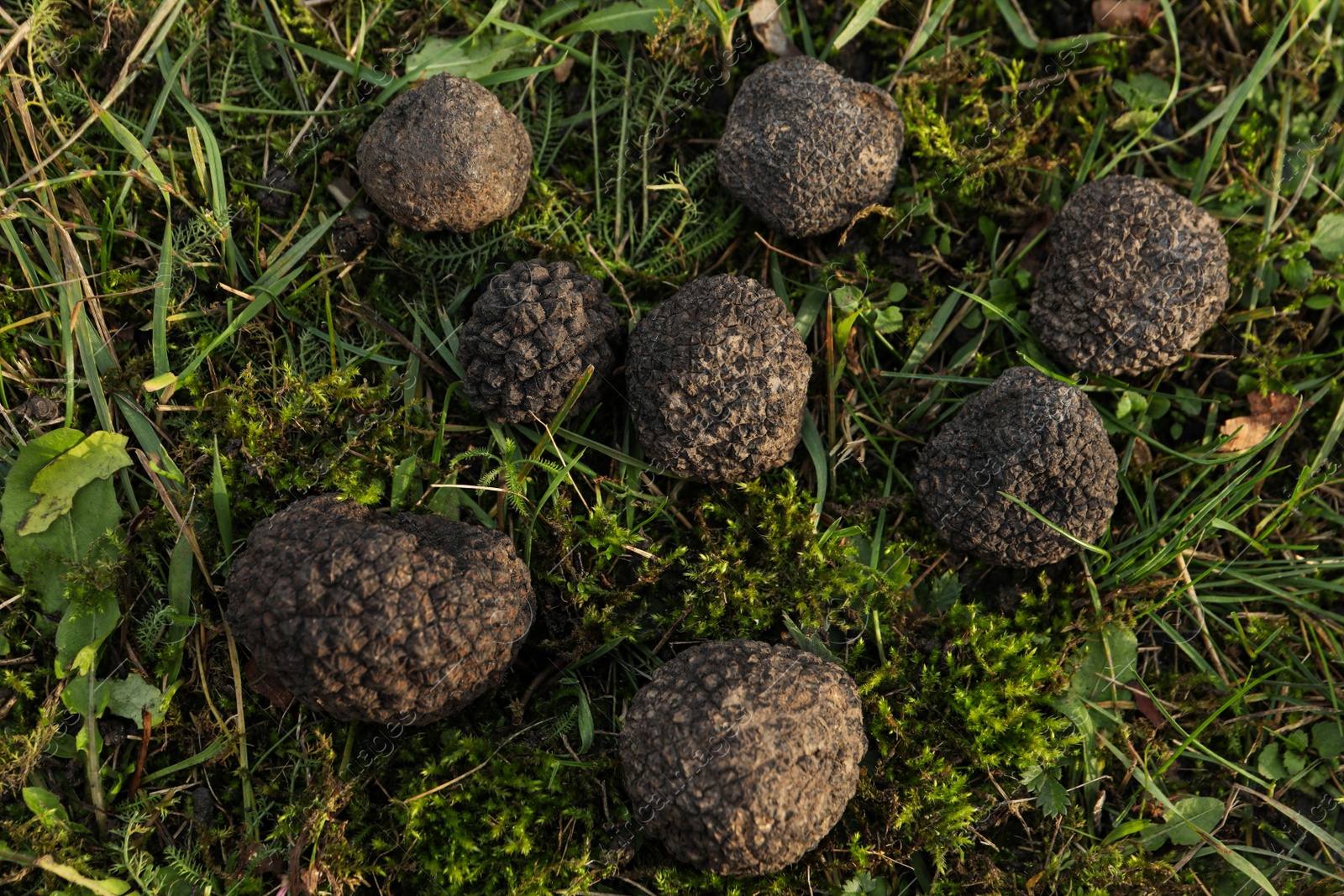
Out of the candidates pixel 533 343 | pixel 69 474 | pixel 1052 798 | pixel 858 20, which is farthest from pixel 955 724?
pixel 69 474

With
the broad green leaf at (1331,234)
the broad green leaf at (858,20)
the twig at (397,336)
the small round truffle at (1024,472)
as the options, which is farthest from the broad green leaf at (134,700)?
the broad green leaf at (1331,234)

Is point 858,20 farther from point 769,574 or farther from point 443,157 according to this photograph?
point 769,574

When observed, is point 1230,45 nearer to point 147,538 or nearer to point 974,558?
point 974,558

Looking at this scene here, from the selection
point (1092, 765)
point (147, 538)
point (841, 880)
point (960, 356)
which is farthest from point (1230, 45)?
point (147, 538)

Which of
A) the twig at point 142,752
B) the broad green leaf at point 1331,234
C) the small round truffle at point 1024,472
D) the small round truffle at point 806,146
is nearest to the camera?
the twig at point 142,752

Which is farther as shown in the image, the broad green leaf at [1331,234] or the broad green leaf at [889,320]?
the broad green leaf at [1331,234]

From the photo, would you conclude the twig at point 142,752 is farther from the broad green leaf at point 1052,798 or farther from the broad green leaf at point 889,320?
the broad green leaf at point 1052,798
